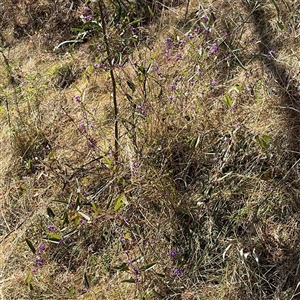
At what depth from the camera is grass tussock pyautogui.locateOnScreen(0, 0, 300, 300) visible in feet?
6.79

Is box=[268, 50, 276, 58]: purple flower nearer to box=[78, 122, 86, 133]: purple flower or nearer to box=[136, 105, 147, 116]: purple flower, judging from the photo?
box=[136, 105, 147, 116]: purple flower

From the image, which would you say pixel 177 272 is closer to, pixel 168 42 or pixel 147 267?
pixel 147 267

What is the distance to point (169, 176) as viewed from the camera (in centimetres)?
235

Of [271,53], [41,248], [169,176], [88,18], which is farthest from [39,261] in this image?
[271,53]

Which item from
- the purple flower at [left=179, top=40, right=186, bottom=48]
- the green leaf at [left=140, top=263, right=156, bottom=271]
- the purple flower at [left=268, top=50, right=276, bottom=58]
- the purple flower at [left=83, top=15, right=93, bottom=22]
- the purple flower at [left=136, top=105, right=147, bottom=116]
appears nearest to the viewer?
the green leaf at [left=140, top=263, right=156, bottom=271]

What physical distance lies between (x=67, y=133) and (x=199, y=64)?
92 centimetres

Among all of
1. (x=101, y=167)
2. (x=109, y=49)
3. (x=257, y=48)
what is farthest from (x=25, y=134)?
(x=257, y=48)

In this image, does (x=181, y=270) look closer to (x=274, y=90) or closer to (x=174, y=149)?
(x=174, y=149)

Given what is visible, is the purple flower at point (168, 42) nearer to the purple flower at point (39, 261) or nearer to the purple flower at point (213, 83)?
the purple flower at point (213, 83)

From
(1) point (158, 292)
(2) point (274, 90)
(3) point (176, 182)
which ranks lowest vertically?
(1) point (158, 292)

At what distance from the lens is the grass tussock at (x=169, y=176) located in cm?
207

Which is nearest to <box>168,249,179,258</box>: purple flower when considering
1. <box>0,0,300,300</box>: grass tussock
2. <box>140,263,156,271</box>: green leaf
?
<box>0,0,300,300</box>: grass tussock

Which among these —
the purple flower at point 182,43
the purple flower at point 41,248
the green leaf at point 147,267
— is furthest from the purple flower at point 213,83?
the purple flower at point 41,248

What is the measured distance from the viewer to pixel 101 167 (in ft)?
8.05
